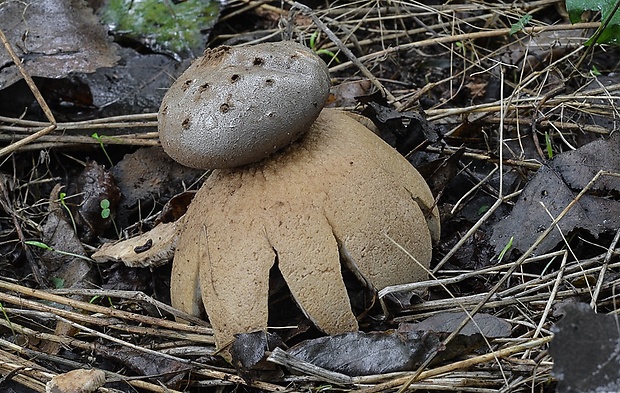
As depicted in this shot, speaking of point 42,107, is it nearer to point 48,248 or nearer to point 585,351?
point 48,248

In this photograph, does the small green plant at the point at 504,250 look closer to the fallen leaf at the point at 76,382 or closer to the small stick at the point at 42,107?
the fallen leaf at the point at 76,382

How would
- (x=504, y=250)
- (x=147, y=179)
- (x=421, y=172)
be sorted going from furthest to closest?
(x=147, y=179)
(x=421, y=172)
(x=504, y=250)

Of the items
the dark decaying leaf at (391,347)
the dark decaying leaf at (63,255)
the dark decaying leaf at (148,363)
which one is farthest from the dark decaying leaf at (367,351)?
the dark decaying leaf at (63,255)

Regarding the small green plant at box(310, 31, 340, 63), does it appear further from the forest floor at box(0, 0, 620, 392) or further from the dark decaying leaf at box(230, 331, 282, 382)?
the dark decaying leaf at box(230, 331, 282, 382)

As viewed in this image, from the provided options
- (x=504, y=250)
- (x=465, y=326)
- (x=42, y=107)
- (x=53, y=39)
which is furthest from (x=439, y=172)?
(x=53, y=39)

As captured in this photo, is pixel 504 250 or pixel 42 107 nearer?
pixel 504 250

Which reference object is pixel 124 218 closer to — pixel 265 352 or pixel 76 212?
pixel 76 212
